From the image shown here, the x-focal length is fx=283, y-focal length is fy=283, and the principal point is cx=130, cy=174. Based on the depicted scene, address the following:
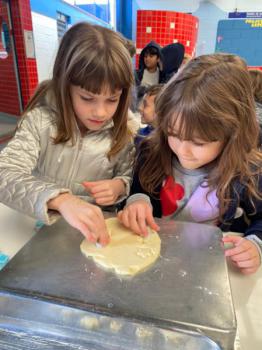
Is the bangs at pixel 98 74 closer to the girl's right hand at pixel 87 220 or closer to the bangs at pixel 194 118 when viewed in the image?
the bangs at pixel 194 118

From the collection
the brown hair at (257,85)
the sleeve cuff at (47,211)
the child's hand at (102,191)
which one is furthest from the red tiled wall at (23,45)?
the sleeve cuff at (47,211)

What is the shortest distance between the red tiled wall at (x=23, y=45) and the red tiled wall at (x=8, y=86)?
0.30ft

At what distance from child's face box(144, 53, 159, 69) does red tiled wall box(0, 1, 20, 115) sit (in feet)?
4.22

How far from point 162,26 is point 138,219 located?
4.13 meters

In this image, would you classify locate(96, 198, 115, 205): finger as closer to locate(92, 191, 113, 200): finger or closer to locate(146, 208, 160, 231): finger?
locate(92, 191, 113, 200): finger

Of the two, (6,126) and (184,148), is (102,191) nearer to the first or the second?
(184,148)

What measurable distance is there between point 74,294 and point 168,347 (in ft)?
0.43

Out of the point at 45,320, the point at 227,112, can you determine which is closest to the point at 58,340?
the point at 45,320

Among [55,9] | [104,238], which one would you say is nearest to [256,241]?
[104,238]

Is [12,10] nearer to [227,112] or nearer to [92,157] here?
[92,157]

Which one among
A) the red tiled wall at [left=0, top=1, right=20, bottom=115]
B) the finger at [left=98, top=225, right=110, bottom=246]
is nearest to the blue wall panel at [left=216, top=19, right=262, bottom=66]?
the red tiled wall at [left=0, top=1, right=20, bottom=115]

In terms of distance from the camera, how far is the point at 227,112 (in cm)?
60

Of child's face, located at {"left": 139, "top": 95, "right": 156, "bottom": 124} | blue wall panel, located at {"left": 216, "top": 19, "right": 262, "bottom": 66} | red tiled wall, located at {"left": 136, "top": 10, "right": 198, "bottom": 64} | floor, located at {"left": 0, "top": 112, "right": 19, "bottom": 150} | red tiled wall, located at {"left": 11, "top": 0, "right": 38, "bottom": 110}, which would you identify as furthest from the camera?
blue wall panel, located at {"left": 216, "top": 19, "right": 262, "bottom": 66}

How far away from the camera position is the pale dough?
42 cm
